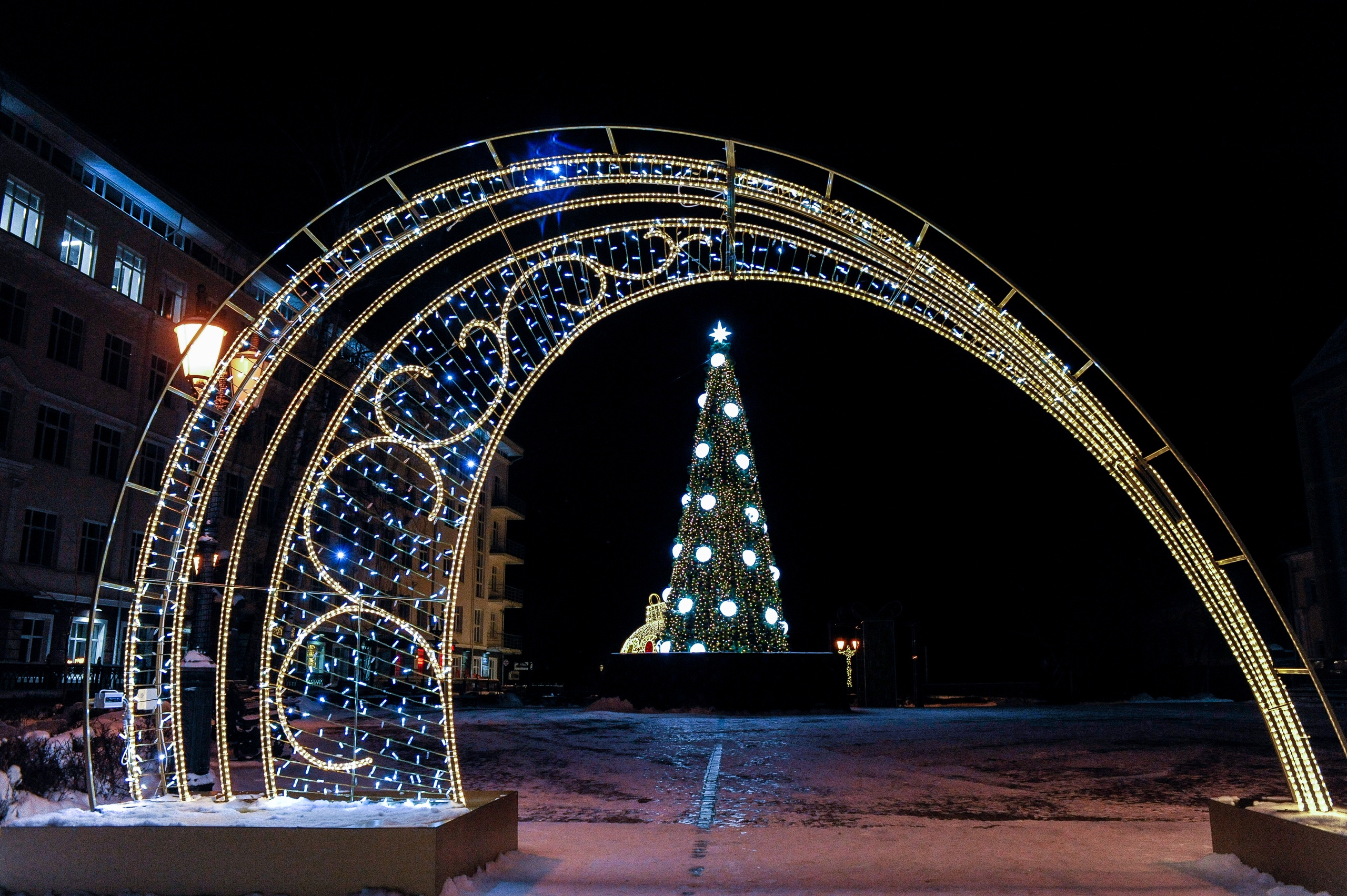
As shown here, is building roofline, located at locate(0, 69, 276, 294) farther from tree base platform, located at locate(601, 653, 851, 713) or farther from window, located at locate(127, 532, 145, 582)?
tree base platform, located at locate(601, 653, 851, 713)

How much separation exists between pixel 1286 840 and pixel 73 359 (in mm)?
25525

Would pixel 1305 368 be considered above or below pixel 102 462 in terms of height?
above

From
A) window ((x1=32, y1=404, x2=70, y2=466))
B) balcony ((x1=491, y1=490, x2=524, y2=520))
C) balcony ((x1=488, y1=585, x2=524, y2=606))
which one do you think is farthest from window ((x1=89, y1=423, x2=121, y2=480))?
balcony ((x1=488, y1=585, x2=524, y2=606))

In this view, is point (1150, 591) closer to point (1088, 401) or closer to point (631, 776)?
point (631, 776)

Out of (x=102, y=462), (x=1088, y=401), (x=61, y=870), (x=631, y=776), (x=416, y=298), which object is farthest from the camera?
(x=102, y=462)

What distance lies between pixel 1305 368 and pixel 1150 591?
8.98m

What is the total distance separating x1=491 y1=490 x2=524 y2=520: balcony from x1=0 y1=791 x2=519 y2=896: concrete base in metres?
41.2

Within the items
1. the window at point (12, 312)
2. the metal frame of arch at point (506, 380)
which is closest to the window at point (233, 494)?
the window at point (12, 312)

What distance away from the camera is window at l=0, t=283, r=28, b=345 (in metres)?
21.5

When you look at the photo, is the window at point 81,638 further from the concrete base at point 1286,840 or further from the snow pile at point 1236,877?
the concrete base at point 1286,840

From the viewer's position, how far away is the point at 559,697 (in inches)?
1185

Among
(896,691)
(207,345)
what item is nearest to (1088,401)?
(207,345)

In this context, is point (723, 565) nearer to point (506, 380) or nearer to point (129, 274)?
point (506, 380)

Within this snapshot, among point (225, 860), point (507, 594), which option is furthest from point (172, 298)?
point (225, 860)
